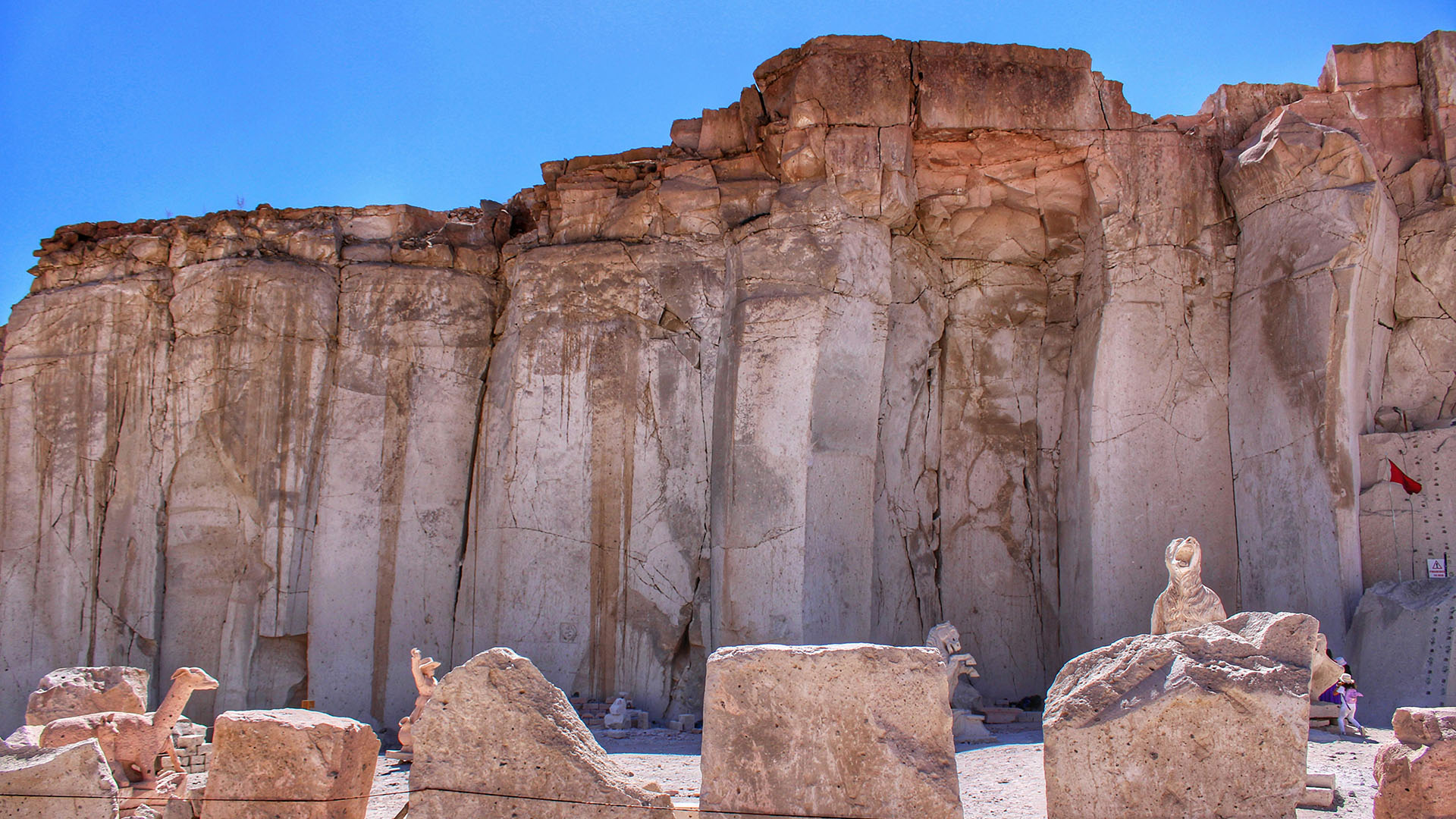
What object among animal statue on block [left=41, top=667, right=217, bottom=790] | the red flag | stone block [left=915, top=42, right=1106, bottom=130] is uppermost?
stone block [left=915, top=42, right=1106, bottom=130]

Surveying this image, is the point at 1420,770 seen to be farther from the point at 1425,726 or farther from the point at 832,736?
the point at 832,736

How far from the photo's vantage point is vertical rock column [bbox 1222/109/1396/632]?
28.5ft

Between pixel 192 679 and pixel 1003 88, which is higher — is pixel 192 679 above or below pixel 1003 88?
below

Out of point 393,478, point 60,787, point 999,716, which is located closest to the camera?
point 60,787

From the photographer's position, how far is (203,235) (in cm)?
1105

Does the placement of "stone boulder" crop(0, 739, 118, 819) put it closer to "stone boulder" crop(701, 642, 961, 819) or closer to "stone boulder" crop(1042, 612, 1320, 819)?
"stone boulder" crop(701, 642, 961, 819)

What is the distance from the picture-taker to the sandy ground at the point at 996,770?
5.31 meters

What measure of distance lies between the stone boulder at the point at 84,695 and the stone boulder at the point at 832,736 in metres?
5.15

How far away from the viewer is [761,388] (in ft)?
30.7

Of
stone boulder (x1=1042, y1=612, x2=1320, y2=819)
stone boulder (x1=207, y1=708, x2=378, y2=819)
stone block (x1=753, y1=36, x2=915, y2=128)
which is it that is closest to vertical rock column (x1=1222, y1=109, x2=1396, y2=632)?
stone block (x1=753, y1=36, x2=915, y2=128)

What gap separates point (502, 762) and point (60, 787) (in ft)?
7.33

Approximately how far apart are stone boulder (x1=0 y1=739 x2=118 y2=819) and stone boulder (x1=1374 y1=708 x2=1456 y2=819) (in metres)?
5.05

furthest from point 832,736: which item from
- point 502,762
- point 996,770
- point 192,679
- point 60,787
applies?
point 192,679

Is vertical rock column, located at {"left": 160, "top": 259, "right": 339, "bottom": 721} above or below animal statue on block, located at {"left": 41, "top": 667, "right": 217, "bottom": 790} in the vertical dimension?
above
